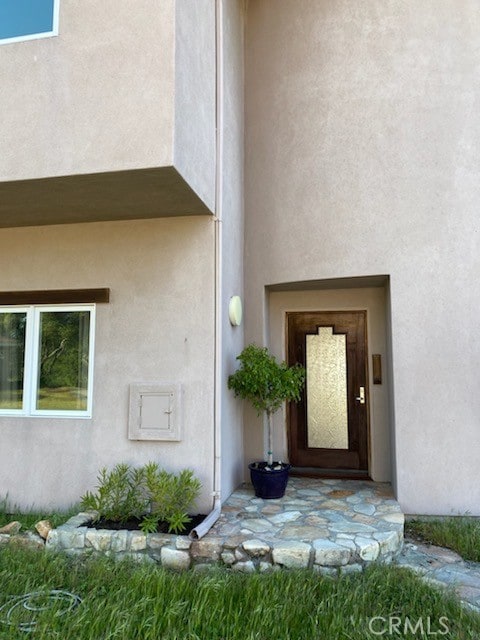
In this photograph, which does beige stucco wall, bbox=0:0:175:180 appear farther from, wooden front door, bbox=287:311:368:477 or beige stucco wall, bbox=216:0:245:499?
wooden front door, bbox=287:311:368:477

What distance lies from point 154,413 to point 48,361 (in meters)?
1.79

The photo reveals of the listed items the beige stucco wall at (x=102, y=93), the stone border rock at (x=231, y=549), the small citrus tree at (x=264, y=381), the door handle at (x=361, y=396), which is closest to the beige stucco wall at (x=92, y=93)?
the beige stucco wall at (x=102, y=93)

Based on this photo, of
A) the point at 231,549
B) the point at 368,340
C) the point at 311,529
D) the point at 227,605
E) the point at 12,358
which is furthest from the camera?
the point at 368,340

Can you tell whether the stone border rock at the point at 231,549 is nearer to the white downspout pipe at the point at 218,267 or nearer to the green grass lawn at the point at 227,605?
the green grass lawn at the point at 227,605

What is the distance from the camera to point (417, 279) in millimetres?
6297

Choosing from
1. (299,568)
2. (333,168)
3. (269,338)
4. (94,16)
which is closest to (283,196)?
(333,168)

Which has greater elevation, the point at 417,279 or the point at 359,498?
the point at 417,279

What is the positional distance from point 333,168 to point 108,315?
12.7ft

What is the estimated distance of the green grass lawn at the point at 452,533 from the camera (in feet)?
16.7

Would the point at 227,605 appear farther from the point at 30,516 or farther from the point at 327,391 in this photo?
the point at 327,391

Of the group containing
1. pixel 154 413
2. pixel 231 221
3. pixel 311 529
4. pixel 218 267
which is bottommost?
pixel 311 529

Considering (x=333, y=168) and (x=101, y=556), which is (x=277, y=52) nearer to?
(x=333, y=168)

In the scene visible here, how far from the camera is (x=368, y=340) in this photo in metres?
7.43

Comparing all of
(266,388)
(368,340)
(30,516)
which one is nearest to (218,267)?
(266,388)
